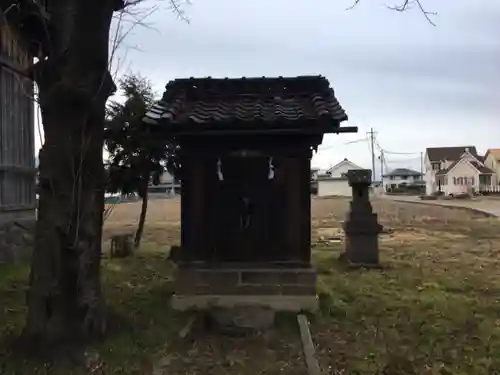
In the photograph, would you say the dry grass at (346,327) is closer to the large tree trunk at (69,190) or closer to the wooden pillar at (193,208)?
the large tree trunk at (69,190)

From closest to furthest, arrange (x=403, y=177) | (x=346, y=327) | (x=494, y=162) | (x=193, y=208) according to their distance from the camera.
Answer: (x=346, y=327), (x=193, y=208), (x=494, y=162), (x=403, y=177)

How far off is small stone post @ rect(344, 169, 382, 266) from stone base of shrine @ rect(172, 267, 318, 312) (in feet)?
13.1

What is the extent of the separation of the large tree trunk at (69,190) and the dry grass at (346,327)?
1.33 ft

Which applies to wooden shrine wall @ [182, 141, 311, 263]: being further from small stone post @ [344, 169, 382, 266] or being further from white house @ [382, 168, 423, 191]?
white house @ [382, 168, 423, 191]

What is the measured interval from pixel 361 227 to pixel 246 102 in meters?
4.60

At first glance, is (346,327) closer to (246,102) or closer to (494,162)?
(246,102)

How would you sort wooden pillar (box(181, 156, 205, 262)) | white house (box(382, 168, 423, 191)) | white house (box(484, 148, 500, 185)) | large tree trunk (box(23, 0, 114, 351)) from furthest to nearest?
white house (box(382, 168, 423, 191))
white house (box(484, 148, 500, 185))
wooden pillar (box(181, 156, 205, 262))
large tree trunk (box(23, 0, 114, 351))

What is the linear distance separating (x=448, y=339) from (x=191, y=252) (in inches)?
119

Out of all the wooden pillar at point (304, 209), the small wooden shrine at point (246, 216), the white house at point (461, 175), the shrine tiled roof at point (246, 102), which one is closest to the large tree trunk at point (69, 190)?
the shrine tiled roof at point (246, 102)

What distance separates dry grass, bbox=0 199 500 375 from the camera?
4.89m

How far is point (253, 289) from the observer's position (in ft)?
21.2

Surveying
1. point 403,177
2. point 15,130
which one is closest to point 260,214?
point 15,130

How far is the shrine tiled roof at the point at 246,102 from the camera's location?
6.14 m

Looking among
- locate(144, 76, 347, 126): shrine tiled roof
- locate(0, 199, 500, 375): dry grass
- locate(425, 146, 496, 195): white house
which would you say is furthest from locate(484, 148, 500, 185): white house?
locate(144, 76, 347, 126): shrine tiled roof
